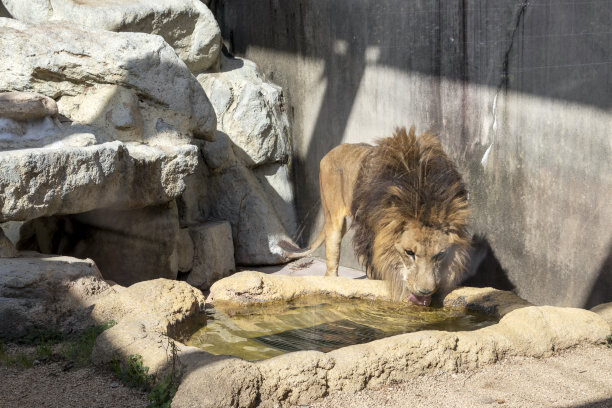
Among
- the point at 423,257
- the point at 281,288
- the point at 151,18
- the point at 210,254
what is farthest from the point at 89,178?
the point at 151,18

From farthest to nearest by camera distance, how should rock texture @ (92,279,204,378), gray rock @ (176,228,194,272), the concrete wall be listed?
gray rock @ (176,228,194,272) → the concrete wall → rock texture @ (92,279,204,378)

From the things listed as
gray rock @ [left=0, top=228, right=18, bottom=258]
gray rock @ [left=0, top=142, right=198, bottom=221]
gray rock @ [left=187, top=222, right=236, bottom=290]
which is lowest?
gray rock @ [left=187, top=222, right=236, bottom=290]

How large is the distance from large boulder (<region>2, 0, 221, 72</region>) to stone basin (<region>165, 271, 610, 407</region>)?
13.5 ft

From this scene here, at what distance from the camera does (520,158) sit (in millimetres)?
5453

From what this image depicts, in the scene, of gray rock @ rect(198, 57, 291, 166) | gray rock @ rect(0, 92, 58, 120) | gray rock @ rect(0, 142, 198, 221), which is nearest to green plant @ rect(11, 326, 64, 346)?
gray rock @ rect(0, 142, 198, 221)

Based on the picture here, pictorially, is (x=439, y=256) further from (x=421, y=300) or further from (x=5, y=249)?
(x=5, y=249)

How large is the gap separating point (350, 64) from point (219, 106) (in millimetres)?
1586

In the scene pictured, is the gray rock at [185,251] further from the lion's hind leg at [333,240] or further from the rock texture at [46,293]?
the rock texture at [46,293]

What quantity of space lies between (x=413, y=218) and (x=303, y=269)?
2.63m

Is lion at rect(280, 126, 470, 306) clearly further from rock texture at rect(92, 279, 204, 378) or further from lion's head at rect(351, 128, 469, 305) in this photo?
rock texture at rect(92, 279, 204, 378)

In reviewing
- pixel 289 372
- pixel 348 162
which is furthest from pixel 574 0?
pixel 289 372

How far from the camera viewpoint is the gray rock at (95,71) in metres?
5.78

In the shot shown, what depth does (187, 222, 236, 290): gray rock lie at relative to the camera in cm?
701

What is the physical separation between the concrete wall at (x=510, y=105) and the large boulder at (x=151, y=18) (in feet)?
3.96
